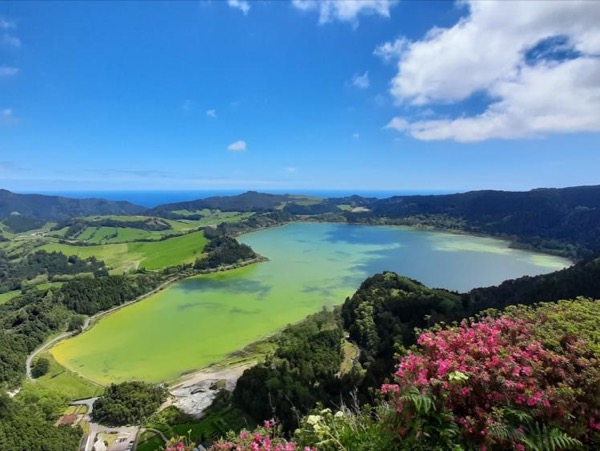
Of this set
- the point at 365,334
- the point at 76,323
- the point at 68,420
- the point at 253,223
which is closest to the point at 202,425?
the point at 68,420

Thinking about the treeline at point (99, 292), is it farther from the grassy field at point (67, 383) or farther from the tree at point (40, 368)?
the grassy field at point (67, 383)

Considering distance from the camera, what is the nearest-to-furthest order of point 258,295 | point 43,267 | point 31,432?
point 31,432 → point 258,295 → point 43,267

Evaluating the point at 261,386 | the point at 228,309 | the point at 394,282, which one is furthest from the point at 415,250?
the point at 261,386

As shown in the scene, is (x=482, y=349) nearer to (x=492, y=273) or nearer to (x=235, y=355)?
(x=235, y=355)

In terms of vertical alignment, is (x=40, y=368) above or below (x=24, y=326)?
below

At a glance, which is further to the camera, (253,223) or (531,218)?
(253,223)

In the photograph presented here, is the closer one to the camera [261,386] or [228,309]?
[261,386]

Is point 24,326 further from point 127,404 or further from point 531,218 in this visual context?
point 531,218
